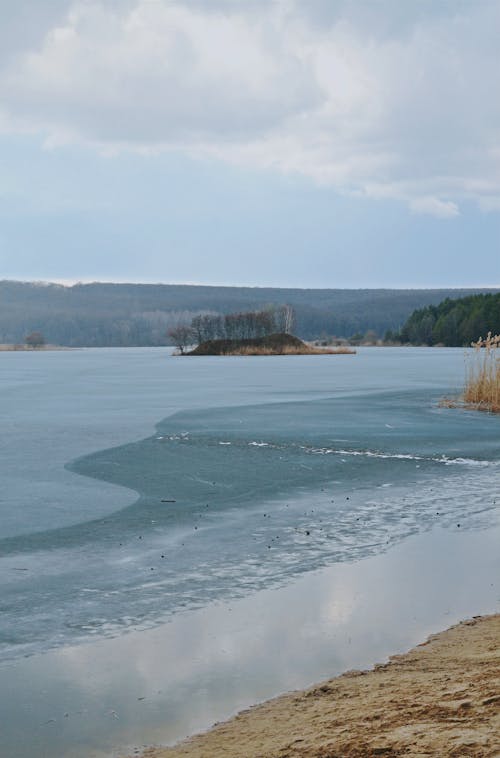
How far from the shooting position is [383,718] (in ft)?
12.4

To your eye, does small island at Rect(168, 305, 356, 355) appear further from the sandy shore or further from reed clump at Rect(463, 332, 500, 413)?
the sandy shore

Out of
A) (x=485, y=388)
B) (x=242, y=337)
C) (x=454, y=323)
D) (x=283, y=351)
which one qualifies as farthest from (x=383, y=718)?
(x=454, y=323)

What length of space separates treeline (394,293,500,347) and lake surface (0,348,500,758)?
114371 millimetres

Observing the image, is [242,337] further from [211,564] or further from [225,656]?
[225,656]

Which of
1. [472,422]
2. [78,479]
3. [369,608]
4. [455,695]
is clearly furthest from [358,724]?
[472,422]

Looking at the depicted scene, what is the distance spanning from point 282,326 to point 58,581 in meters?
91.8

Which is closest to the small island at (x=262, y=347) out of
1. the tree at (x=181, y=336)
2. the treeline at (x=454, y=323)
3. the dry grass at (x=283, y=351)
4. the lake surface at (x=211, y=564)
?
the dry grass at (x=283, y=351)

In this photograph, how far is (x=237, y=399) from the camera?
81.3ft

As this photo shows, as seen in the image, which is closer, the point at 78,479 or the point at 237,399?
the point at 78,479

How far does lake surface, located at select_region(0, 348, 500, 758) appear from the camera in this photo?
455cm

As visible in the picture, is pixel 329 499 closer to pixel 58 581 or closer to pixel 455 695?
pixel 58 581

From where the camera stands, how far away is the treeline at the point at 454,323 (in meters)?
130

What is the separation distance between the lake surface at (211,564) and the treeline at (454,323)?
11437 centimetres

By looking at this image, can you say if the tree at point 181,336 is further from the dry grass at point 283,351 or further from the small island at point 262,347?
the dry grass at point 283,351
